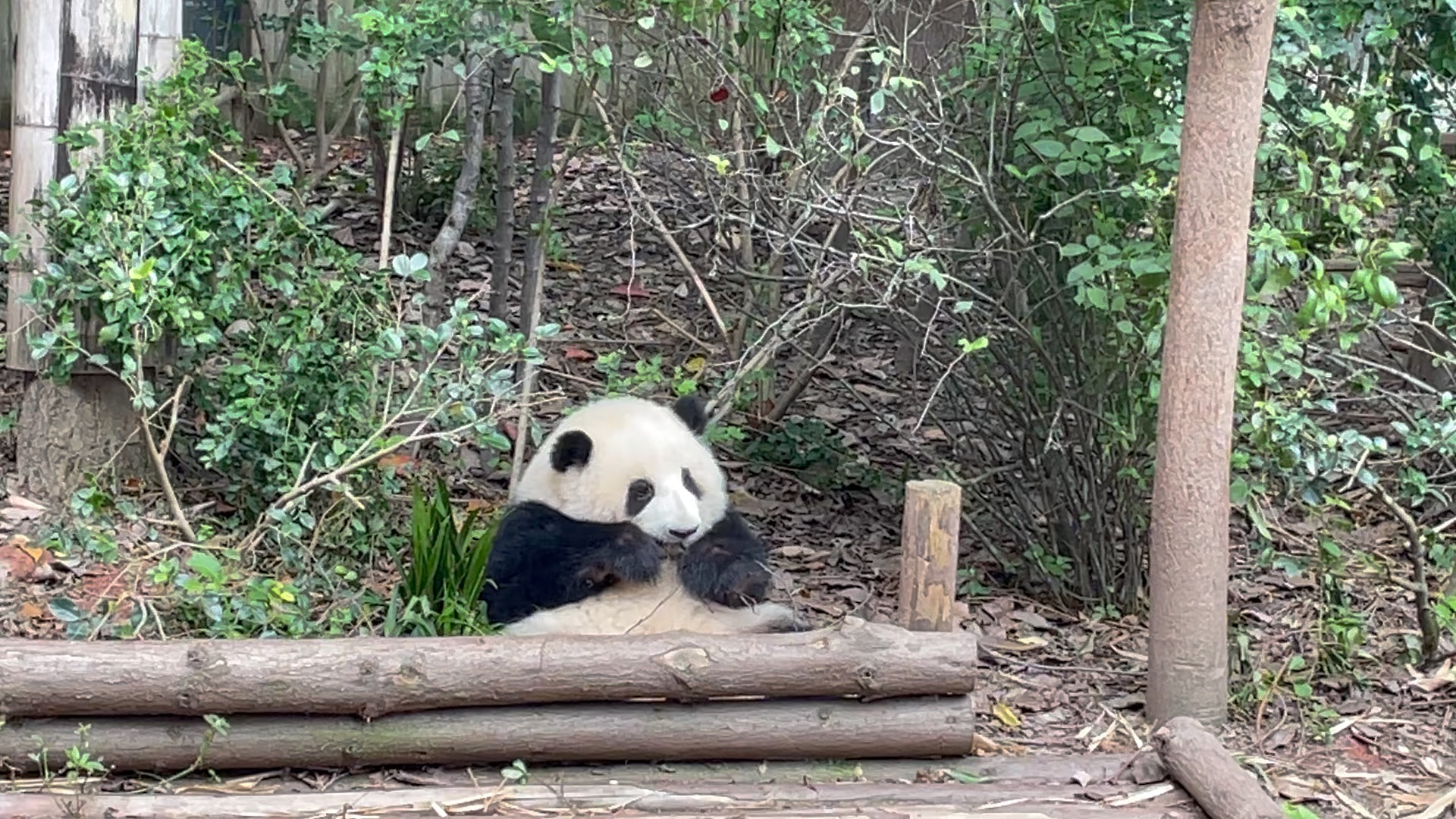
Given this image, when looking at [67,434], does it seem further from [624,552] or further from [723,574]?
[723,574]

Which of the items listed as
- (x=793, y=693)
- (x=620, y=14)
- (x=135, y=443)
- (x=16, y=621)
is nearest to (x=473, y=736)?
(x=793, y=693)

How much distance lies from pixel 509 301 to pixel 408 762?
11.7 feet

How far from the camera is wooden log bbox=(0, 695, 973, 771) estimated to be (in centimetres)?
383

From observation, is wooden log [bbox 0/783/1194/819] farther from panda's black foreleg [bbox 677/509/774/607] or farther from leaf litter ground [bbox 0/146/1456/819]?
panda's black foreleg [bbox 677/509/774/607]

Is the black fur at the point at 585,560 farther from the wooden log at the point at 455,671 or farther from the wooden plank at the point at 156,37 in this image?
the wooden plank at the point at 156,37

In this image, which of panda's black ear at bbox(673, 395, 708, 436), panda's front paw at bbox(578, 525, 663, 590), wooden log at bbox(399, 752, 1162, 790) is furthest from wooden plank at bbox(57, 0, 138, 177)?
wooden log at bbox(399, 752, 1162, 790)

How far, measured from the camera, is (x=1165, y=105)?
15.0 ft

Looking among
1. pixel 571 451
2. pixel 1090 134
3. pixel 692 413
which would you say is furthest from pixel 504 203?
pixel 1090 134

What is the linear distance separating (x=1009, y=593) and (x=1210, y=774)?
69.3 inches

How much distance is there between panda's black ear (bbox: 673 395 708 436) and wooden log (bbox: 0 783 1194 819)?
1.28 meters

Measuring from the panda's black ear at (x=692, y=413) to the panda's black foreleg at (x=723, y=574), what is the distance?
46 centimetres

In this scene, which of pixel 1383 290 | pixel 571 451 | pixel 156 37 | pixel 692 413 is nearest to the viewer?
pixel 1383 290

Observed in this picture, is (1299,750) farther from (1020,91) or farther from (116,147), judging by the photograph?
(116,147)

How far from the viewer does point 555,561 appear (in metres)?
4.40
